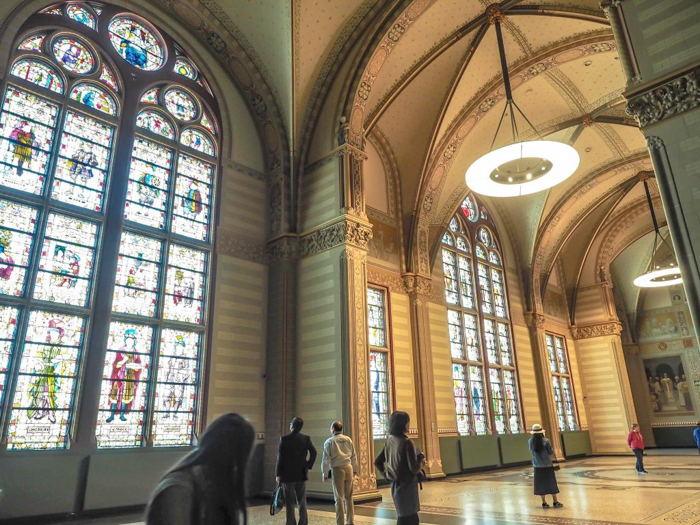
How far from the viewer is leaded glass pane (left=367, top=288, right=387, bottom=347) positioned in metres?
14.6

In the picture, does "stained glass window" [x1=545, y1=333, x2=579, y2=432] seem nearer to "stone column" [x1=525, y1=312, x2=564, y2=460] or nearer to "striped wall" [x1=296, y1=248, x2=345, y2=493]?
"stone column" [x1=525, y1=312, x2=564, y2=460]

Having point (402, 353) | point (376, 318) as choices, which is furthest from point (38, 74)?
point (402, 353)

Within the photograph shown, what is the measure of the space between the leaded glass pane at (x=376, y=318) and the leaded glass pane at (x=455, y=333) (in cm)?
354

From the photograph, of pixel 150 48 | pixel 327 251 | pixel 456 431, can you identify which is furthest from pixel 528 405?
pixel 150 48

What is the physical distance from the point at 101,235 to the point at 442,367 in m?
10.7

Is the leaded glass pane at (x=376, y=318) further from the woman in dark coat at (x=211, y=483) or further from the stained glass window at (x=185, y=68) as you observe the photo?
the woman in dark coat at (x=211, y=483)

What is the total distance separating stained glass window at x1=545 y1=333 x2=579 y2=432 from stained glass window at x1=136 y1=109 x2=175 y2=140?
58.7 ft

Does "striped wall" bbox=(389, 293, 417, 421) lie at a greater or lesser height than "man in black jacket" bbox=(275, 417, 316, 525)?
greater

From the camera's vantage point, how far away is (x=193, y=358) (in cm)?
1115

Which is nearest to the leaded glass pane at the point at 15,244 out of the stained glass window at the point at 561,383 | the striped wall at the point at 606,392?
the stained glass window at the point at 561,383

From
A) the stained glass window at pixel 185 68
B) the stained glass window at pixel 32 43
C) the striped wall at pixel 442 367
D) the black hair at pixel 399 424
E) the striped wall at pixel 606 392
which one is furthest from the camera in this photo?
A: the striped wall at pixel 606 392

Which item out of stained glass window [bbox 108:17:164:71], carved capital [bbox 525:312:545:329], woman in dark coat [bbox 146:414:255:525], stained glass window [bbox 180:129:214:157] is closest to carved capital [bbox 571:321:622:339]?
carved capital [bbox 525:312:545:329]

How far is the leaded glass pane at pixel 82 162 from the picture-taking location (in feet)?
33.1

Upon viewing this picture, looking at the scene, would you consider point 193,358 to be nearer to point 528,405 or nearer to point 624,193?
point 528,405
